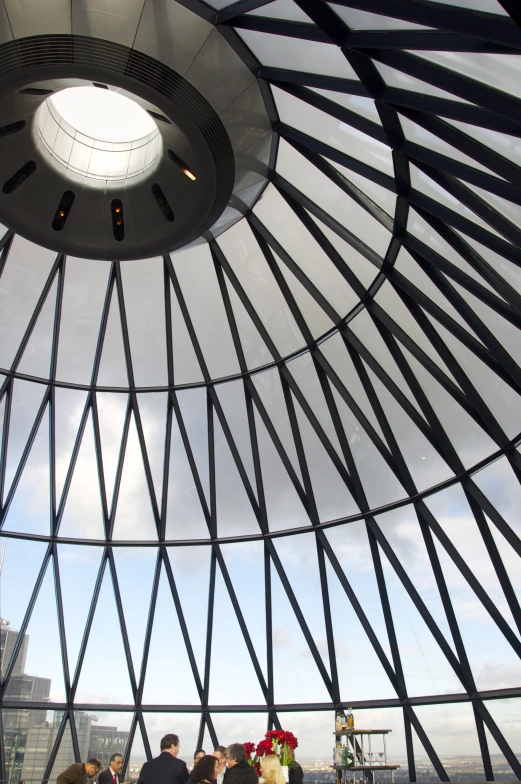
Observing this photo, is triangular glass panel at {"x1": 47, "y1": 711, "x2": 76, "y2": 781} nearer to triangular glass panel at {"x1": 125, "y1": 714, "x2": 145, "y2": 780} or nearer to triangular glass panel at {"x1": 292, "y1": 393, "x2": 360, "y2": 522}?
triangular glass panel at {"x1": 125, "y1": 714, "x2": 145, "y2": 780}

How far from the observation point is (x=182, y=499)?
23.7 m

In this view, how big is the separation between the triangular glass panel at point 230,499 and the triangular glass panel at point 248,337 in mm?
3666

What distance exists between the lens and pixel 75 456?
2303 centimetres

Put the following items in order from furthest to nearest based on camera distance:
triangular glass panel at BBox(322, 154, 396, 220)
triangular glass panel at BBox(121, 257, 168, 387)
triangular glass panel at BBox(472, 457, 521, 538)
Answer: triangular glass panel at BBox(121, 257, 168, 387) < triangular glass panel at BBox(472, 457, 521, 538) < triangular glass panel at BBox(322, 154, 396, 220)

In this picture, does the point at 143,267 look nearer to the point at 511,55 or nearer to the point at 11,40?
the point at 11,40

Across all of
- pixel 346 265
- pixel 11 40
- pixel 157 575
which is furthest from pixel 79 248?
pixel 157 575

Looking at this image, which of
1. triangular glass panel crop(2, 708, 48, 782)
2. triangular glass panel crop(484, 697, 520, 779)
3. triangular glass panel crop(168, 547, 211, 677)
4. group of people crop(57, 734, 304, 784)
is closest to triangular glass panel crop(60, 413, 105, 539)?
triangular glass panel crop(168, 547, 211, 677)

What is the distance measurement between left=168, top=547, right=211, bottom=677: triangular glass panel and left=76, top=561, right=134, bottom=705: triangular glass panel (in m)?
2.37

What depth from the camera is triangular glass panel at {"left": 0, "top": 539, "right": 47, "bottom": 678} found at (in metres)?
23.6

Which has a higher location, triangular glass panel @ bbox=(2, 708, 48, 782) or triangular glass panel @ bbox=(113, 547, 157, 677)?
triangular glass panel @ bbox=(113, 547, 157, 677)

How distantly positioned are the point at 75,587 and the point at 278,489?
28.2 ft

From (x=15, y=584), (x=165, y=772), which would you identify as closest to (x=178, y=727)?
(x=15, y=584)

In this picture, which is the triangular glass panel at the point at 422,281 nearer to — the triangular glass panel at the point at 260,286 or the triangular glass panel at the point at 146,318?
the triangular glass panel at the point at 260,286

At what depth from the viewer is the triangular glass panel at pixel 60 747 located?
22.9 metres
